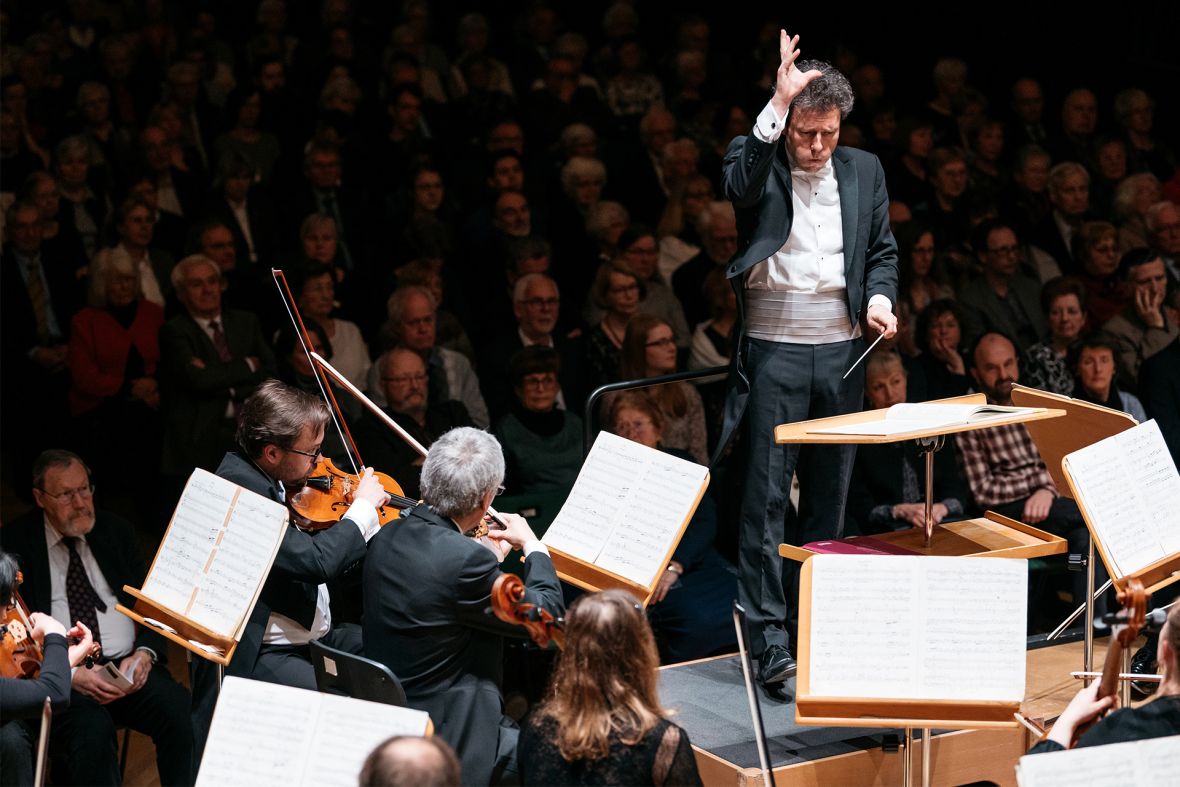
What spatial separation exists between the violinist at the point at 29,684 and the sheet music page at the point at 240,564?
0.31 meters

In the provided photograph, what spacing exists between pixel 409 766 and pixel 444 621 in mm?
1056

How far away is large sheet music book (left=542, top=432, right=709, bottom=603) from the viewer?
3746 millimetres

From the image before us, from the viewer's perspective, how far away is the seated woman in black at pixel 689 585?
4.90 meters

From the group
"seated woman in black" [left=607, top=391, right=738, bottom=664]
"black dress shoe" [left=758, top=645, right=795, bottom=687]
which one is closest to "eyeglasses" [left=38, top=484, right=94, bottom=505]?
"seated woman in black" [left=607, top=391, right=738, bottom=664]

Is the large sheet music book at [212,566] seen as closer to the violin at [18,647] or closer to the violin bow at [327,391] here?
the violin at [18,647]

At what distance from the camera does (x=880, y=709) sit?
324 centimetres

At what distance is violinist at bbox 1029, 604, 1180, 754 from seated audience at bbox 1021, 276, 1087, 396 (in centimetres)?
300

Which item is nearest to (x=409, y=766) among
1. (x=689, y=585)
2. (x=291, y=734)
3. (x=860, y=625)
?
(x=291, y=734)

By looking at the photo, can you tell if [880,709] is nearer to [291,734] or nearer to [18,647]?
[291,734]

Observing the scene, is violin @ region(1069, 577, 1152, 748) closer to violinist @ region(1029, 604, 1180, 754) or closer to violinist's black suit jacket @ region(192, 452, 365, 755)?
violinist @ region(1029, 604, 1180, 754)

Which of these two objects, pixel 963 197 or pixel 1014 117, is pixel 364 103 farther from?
pixel 1014 117

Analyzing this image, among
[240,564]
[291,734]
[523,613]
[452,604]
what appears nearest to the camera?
[291,734]

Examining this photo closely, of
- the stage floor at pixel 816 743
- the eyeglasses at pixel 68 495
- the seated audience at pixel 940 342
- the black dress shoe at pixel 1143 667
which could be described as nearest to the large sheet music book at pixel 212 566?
the eyeglasses at pixel 68 495

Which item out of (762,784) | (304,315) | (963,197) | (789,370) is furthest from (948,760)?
(963,197)
